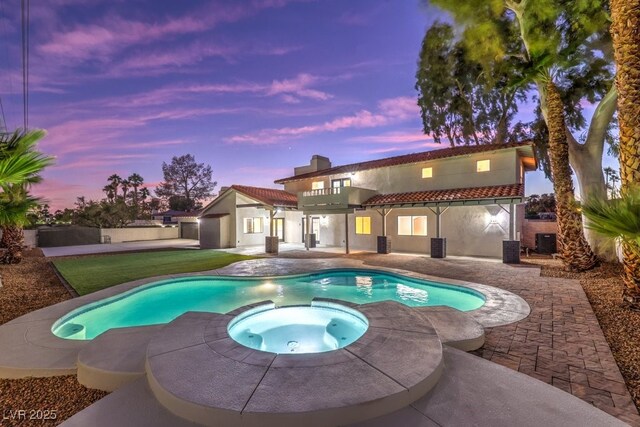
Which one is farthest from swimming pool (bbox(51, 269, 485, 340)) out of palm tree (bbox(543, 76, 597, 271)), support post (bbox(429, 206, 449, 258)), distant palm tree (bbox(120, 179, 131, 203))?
distant palm tree (bbox(120, 179, 131, 203))

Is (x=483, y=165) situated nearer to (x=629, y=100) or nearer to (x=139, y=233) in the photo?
(x=629, y=100)

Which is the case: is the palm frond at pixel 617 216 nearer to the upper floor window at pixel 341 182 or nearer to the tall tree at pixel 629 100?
the tall tree at pixel 629 100

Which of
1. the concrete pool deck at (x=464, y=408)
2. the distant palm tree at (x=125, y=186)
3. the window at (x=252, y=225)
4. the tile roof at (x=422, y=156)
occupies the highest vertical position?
the distant palm tree at (x=125, y=186)

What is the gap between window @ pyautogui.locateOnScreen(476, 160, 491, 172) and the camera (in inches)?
612

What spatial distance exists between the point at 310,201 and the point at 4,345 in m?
15.9

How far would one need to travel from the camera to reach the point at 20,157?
15.3ft

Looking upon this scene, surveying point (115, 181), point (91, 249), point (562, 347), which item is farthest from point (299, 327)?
point (115, 181)

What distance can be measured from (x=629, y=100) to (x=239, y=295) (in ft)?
38.4

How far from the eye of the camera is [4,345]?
4.59 m

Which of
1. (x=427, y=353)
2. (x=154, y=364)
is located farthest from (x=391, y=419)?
(x=154, y=364)

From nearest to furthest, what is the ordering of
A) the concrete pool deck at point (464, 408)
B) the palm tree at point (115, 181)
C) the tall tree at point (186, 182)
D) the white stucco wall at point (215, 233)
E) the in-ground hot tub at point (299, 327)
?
the concrete pool deck at point (464, 408) → the in-ground hot tub at point (299, 327) → the white stucco wall at point (215, 233) → the palm tree at point (115, 181) → the tall tree at point (186, 182)

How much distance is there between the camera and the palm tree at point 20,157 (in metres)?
4.64

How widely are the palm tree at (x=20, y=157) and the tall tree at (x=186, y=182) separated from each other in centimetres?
5186


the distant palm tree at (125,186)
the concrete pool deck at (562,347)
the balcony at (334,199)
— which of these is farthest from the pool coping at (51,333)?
the distant palm tree at (125,186)
